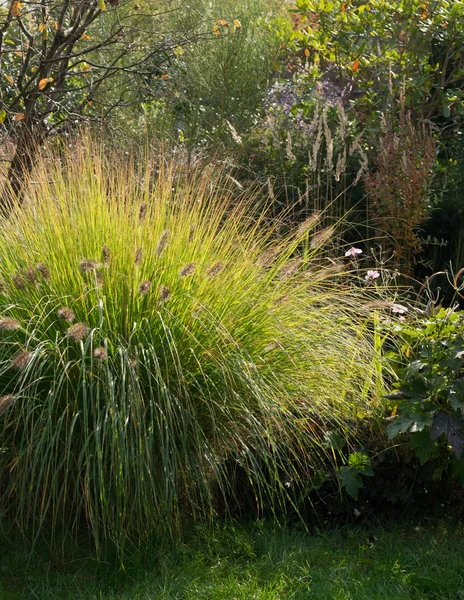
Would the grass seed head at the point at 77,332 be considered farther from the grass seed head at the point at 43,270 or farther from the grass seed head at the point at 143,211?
the grass seed head at the point at 143,211

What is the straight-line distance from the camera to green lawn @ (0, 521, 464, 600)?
2.83 m

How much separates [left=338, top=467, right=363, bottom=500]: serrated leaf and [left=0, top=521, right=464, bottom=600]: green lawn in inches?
7.9

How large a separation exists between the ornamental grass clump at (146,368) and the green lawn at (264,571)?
0.14m

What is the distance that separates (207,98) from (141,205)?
5936 millimetres

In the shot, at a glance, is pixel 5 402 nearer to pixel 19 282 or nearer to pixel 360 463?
pixel 19 282

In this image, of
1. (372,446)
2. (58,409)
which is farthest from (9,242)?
(372,446)

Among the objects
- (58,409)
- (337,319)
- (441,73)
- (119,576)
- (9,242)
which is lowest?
(119,576)

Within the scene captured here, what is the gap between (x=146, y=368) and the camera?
3.01 metres

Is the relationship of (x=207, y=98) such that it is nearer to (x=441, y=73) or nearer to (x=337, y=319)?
(x=441, y=73)

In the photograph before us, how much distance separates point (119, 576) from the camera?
2947 mm

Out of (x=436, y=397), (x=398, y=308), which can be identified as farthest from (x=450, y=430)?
(x=398, y=308)

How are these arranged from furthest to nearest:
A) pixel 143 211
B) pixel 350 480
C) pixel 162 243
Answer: pixel 143 211
pixel 350 480
pixel 162 243

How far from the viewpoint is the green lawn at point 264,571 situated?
9.29 feet

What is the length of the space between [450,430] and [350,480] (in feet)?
1.56
